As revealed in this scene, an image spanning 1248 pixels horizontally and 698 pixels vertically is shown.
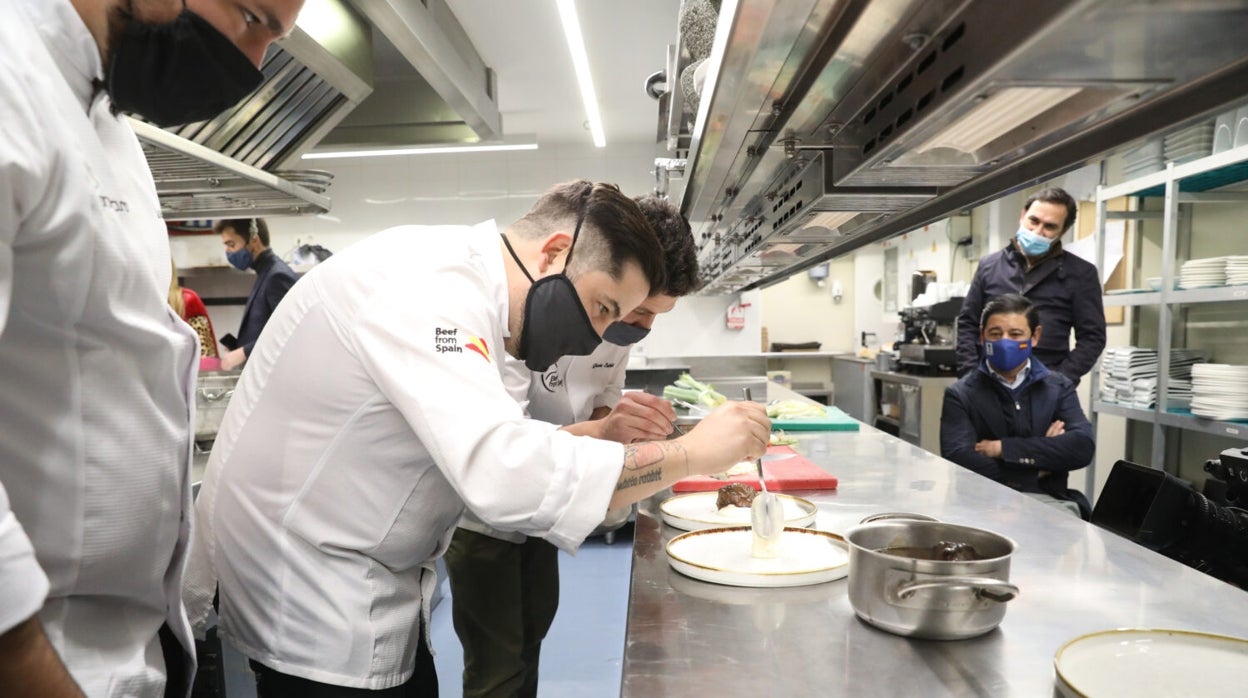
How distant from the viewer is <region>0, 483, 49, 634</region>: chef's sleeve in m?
0.60

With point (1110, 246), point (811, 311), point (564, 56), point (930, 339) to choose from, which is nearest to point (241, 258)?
point (564, 56)

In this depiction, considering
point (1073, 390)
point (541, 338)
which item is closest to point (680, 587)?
point (541, 338)

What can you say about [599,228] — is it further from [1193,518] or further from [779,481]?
[1193,518]

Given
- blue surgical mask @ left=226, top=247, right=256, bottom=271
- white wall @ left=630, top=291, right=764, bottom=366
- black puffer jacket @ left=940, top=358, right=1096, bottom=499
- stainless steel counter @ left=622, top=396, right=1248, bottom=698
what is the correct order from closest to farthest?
stainless steel counter @ left=622, top=396, right=1248, bottom=698 → black puffer jacket @ left=940, top=358, right=1096, bottom=499 → blue surgical mask @ left=226, top=247, right=256, bottom=271 → white wall @ left=630, top=291, right=764, bottom=366

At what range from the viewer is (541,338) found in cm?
133

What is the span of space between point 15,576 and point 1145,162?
4809 mm

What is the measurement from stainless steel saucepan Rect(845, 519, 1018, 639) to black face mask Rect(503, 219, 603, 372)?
0.59 meters

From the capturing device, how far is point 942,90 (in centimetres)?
93

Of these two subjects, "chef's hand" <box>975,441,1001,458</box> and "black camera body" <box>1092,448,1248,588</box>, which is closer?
"black camera body" <box>1092,448,1248,588</box>

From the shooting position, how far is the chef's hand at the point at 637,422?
1.88 meters

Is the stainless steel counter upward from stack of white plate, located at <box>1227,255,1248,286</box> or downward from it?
downward

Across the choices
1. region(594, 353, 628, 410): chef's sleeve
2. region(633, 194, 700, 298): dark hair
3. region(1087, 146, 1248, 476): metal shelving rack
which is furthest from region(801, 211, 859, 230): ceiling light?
region(1087, 146, 1248, 476): metal shelving rack

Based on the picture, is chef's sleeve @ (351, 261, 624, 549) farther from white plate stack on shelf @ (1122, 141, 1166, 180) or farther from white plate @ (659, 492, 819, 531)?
white plate stack on shelf @ (1122, 141, 1166, 180)

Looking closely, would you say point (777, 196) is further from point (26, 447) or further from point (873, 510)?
point (26, 447)
